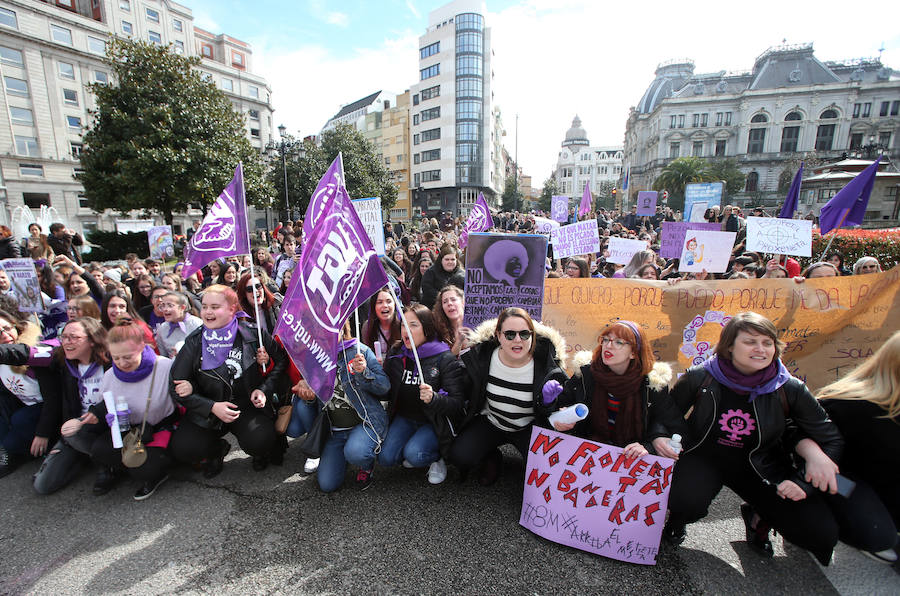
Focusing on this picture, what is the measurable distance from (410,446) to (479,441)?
0.58 metres

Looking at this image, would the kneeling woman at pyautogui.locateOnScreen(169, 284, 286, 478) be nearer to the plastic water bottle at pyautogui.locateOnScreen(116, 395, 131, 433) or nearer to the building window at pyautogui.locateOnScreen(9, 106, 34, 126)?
the plastic water bottle at pyautogui.locateOnScreen(116, 395, 131, 433)

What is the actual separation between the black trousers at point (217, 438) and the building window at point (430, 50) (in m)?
69.2

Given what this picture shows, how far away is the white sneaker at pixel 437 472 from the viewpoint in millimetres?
3559

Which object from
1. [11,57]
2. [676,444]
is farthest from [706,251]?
[11,57]

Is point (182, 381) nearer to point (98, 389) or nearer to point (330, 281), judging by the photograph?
point (98, 389)

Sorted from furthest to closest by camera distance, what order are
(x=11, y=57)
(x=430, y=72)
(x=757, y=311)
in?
1. (x=430, y=72)
2. (x=11, y=57)
3. (x=757, y=311)

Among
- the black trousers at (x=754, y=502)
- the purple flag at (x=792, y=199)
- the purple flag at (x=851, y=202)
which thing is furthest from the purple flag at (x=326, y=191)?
the purple flag at (x=792, y=199)

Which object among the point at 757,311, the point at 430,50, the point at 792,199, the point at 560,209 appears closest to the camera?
the point at 757,311

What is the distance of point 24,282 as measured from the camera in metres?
5.39

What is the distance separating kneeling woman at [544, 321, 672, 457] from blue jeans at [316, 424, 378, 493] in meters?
1.59

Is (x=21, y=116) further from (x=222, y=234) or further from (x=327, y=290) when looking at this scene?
(x=327, y=290)

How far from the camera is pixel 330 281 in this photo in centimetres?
290

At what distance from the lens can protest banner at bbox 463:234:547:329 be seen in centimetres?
446

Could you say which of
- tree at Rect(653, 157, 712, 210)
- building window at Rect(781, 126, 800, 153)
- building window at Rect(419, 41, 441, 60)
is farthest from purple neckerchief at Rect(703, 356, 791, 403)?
building window at Rect(781, 126, 800, 153)
